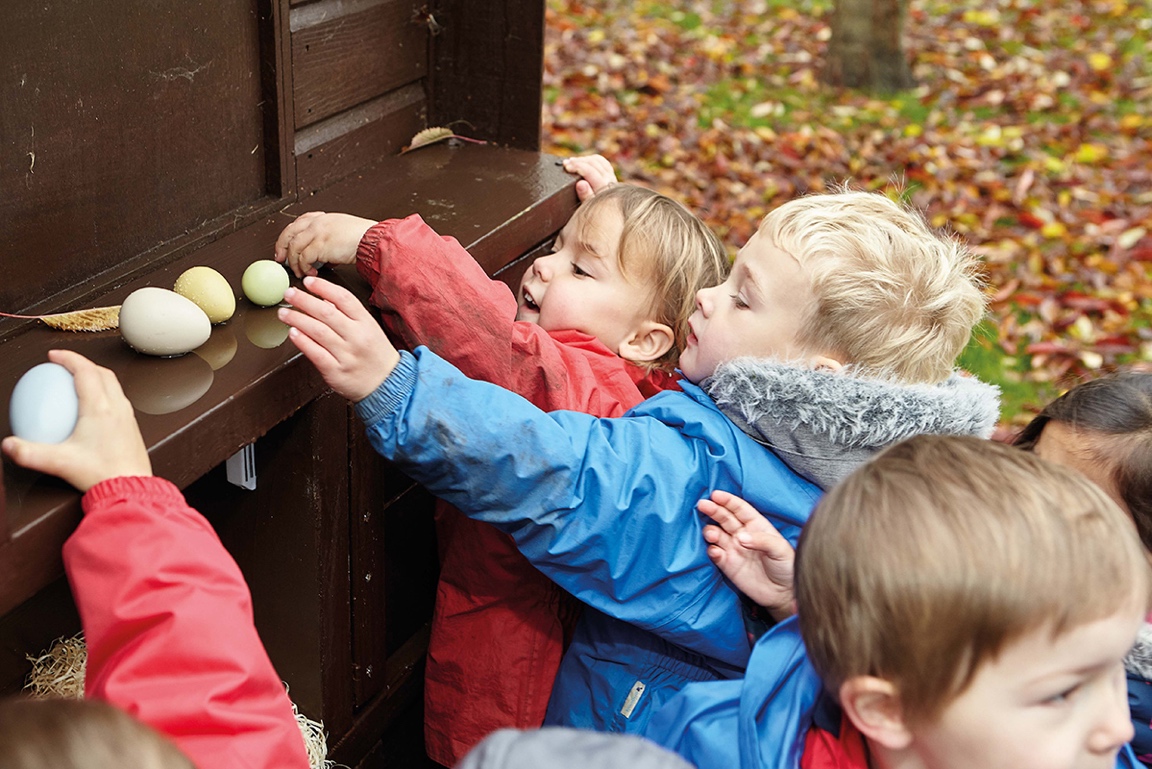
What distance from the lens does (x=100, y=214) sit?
213 centimetres

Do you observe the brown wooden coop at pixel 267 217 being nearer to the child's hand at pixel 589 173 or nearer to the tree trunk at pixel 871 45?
the child's hand at pixel 589 173

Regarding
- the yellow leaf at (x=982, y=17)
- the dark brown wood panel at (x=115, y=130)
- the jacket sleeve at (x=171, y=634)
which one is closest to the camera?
the jacket sleeve at (x=171, y=634)

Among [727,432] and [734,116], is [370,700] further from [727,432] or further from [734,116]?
[734,116]

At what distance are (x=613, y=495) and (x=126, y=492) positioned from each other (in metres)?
0.77

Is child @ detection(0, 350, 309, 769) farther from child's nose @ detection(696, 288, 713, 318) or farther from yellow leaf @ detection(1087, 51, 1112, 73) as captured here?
yellow leaf @ detection(1087, 51, 1112, 73)

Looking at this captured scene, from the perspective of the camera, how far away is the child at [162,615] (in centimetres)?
139

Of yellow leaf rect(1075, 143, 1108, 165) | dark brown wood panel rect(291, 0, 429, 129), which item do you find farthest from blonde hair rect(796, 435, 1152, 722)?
yellow leaf rect(1075, 143, 1108, 165)

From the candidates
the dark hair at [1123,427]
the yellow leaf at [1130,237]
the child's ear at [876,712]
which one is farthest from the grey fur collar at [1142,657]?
the yellow leaf at [1130,237]

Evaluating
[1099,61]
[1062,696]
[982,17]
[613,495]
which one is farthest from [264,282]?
→ [982,17]

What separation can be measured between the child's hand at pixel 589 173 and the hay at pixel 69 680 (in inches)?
55.2

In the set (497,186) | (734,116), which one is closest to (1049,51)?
(734,116)

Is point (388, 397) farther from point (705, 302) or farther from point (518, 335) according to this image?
point (705, 302)

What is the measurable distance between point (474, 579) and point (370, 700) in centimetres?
51

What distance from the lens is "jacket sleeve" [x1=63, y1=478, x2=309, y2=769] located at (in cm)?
139
